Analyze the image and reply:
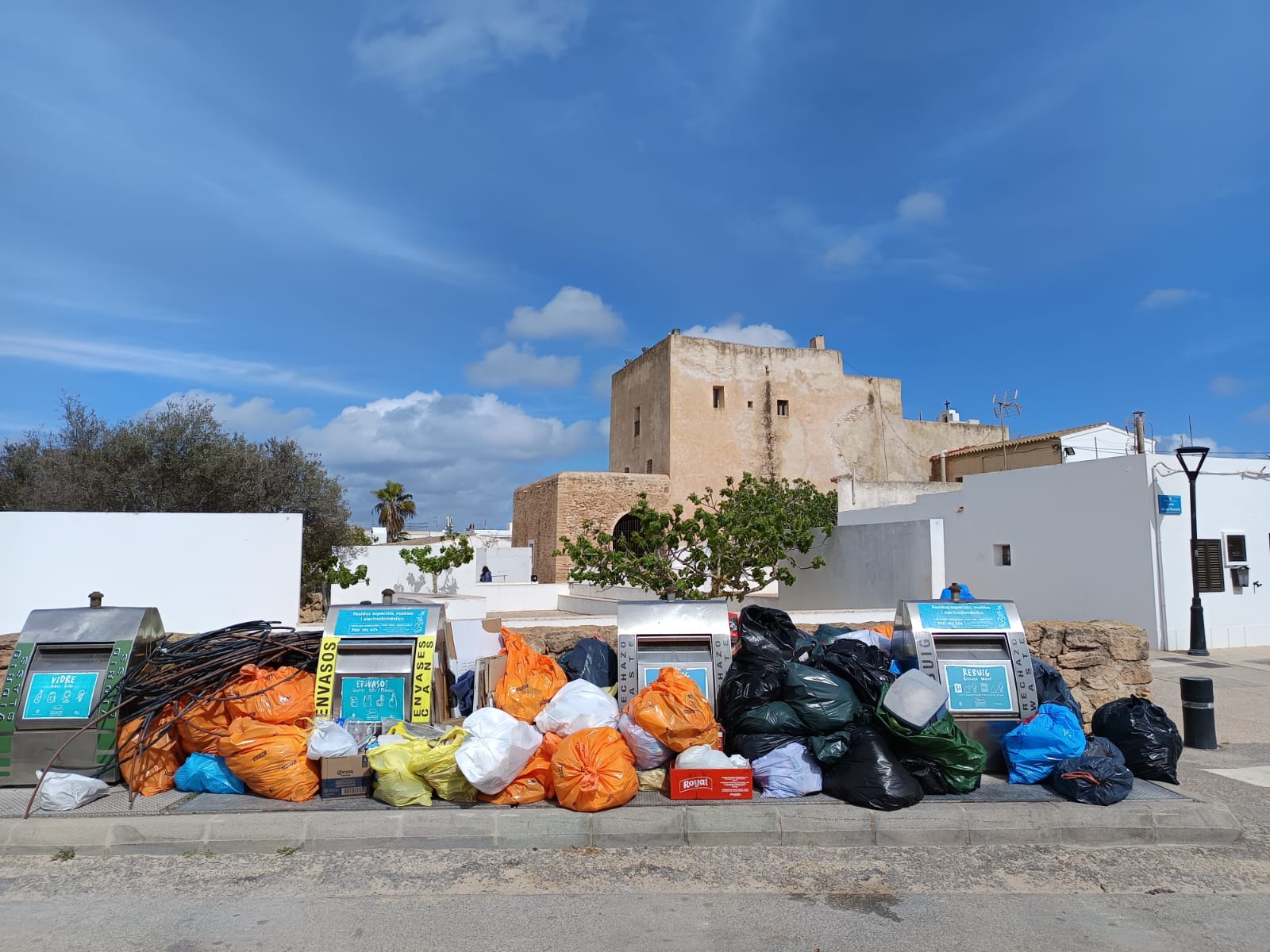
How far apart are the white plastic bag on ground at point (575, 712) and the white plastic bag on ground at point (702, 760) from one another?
543 millimetres

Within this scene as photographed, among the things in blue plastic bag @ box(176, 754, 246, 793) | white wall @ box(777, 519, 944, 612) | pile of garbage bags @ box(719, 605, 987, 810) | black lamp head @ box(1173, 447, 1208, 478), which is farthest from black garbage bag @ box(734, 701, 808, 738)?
black lamp head @ box(1173, 447, 1208, 478)

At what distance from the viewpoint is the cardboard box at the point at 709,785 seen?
4.98 metres

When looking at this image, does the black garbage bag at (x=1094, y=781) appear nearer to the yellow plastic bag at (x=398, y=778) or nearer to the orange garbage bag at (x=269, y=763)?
the yellow plastic bag at (x=398, y=778)

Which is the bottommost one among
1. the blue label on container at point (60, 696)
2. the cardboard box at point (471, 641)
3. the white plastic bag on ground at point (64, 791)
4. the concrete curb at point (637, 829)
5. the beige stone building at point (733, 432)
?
the concrete curb at point (637, 829)

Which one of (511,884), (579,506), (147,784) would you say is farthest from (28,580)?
(579,506)

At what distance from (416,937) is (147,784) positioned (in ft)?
8.54

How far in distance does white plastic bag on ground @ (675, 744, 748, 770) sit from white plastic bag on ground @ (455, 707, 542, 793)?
2.93 ft

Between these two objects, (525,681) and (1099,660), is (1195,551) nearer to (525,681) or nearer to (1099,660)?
(1099,660)

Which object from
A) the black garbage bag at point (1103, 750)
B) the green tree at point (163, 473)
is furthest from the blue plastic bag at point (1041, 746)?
the green tree at point (163, 473)

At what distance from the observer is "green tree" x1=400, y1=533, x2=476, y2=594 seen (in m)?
24.2

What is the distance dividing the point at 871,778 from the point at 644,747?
135 cm

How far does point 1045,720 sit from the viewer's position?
5469mm

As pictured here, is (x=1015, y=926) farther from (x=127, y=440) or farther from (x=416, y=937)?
(x=127, y=440)

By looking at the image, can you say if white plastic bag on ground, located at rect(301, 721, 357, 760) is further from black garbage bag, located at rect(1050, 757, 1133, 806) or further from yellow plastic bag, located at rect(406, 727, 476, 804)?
black garbage bag, located at rect(1050, 757, 1133, 806)
